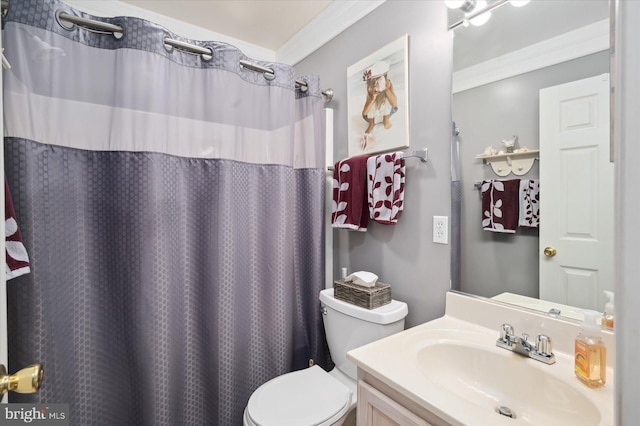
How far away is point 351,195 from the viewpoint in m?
1.59

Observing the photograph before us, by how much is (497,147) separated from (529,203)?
0.79 feet

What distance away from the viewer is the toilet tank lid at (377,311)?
4.26 ft

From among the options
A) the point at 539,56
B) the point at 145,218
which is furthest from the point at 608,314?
the point at 145,218

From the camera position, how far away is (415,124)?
55.1 inches

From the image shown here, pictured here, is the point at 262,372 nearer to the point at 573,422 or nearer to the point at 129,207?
the point at 129,207

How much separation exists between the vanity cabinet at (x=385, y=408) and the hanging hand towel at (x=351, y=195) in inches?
30.1

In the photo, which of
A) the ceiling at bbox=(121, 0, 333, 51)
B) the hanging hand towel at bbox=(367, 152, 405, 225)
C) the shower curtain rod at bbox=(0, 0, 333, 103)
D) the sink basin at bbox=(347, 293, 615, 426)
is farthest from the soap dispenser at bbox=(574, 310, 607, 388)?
the ceiling at bbox=(121, 0, 333, 51)

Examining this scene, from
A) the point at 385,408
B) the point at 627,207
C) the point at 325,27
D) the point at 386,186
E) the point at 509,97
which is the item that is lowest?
the point at 385,408

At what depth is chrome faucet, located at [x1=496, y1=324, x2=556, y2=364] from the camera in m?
0.93

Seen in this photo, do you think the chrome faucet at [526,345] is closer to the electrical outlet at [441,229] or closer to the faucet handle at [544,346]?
the faucet handle at [544,346]

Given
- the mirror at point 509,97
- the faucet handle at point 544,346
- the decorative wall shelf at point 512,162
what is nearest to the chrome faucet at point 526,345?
the faucet handle at point 544,346

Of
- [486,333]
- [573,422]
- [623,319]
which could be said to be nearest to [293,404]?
[486,333]

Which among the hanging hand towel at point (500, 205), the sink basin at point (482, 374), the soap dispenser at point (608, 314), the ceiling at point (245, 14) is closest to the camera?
the sink basin at point (482, 374)

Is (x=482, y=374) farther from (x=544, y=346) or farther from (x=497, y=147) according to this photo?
(x=497, y=147)
